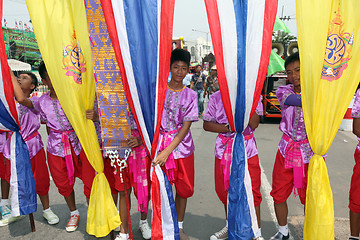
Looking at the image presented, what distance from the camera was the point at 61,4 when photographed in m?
1.99

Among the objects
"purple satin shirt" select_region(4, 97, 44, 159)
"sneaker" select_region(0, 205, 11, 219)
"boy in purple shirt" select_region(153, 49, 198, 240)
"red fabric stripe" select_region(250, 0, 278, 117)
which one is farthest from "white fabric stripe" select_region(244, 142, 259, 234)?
"sneaker" select_region(0, 205, 11, 219)

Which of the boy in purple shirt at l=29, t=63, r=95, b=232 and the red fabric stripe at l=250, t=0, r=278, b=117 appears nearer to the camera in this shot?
the red fabric stripe at l=250, t=0, r=278, b=117

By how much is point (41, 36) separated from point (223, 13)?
140cm

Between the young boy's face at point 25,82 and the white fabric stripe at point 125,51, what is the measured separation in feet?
5.05

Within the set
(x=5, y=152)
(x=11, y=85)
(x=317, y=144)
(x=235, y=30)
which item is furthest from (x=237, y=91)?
(x=5, y=152)

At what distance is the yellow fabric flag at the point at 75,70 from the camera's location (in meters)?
1.99

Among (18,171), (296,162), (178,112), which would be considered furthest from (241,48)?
(18,171)

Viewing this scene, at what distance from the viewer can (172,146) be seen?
2152mm

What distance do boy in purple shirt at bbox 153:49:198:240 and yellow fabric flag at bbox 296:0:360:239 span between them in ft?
3.05

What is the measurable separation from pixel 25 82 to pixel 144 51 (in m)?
1.65

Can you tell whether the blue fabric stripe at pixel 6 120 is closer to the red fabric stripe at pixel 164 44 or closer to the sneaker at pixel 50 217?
the sneaker at pixel 50 217

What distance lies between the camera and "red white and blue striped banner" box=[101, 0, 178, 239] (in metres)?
1.76

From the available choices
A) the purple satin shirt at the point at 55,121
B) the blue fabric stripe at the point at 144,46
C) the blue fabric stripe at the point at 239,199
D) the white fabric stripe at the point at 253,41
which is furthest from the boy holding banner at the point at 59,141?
the white fabric stripe at the point at 253,41

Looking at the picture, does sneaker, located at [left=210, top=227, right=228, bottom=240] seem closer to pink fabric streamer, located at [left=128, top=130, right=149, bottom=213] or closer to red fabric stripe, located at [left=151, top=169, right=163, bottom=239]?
red fabric stripe, located at [left=151, top=169, right=163, bottom=239]
